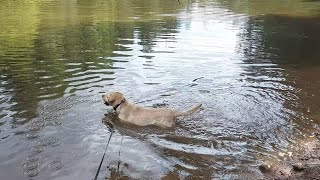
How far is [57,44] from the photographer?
20375mm

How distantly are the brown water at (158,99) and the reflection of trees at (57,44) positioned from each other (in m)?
0.07

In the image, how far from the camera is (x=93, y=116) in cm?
1008

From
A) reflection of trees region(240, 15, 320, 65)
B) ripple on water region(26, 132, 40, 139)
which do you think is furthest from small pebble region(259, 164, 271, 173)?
reflection of trees region(240, 15, 320, 65)

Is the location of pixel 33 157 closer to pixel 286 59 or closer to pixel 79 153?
pixel 79 153

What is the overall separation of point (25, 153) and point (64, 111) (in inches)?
100

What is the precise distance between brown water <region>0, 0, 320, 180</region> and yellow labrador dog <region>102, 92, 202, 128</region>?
9.5 inches

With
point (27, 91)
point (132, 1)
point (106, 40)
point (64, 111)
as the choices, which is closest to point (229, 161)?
point (64, 111)

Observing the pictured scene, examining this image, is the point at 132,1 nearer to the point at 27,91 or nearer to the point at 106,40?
the point at 106,40

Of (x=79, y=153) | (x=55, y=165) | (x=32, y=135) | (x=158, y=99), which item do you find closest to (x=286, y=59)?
(x=158, y=99)

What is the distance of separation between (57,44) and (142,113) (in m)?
12.3

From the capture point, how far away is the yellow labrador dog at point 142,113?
30.2 ft

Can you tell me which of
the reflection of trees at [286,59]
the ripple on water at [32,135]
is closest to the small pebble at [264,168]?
the reflection of trees at [286,59]

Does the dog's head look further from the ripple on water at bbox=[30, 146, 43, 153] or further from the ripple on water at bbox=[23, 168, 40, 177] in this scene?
the ripple on water at bbox=[23, 168, 40, 177]

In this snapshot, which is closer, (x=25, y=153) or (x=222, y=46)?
(x=25, y=153)
